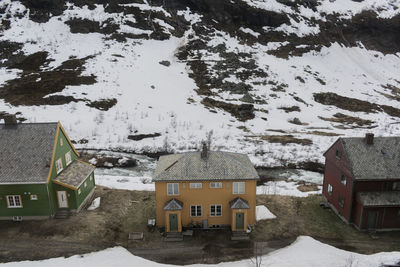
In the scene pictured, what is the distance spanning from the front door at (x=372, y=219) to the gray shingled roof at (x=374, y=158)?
301 centimetres

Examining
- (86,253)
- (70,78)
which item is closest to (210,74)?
(70,78)

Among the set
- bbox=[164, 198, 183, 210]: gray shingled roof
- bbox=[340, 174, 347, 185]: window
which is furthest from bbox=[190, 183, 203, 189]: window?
bbox=[340, 174, 347, 185]: window

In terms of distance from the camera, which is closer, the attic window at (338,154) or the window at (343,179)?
the window at (343,179)

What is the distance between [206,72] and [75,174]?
53.9 m

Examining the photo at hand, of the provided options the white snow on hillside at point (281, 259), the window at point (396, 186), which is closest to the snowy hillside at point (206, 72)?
the window at point (396, 186)

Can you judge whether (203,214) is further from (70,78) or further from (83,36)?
(83,36)

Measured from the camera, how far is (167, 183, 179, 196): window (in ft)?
83.5

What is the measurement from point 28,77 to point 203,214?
193 ft

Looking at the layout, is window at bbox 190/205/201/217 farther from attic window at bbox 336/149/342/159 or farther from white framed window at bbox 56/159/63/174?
attic window at bbox 336/149/342/159

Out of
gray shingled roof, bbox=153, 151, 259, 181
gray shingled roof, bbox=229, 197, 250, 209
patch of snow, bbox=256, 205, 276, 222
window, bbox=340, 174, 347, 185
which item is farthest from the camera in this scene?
patch of snow, bbox=256, 205, 276, 222

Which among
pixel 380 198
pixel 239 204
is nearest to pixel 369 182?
pixel 380 198

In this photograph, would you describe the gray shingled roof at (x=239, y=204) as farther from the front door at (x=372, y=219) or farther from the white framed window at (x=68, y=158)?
the white framed window at (x=68, y=158)

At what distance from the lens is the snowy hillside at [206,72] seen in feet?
182

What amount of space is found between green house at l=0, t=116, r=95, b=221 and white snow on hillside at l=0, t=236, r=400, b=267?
19.5 ft
